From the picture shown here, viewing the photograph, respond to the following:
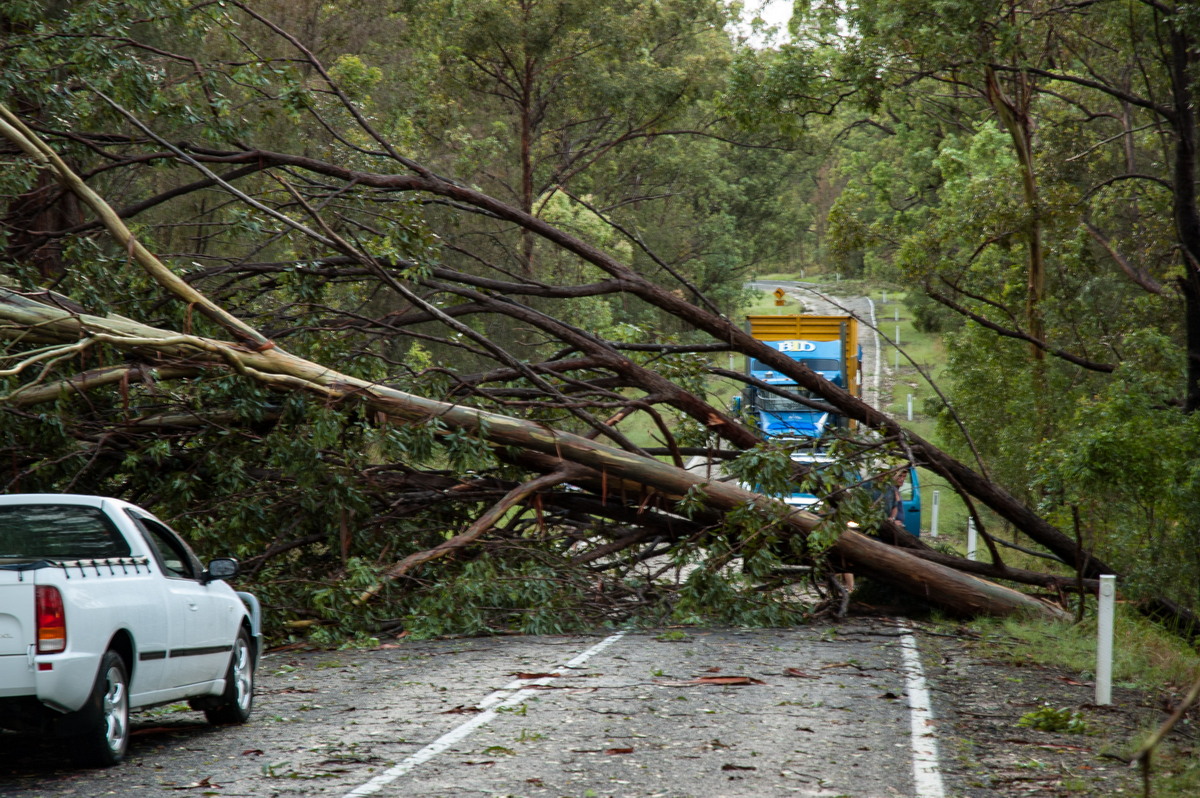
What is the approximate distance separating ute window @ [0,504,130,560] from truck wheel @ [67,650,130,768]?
75 cm

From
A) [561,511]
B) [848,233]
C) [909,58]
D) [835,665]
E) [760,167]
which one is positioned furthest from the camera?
[760,167]

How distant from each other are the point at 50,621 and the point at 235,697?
2122 mm

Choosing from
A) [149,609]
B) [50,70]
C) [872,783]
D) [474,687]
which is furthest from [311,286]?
[872,783]

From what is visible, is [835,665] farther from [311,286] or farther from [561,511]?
[311,286]

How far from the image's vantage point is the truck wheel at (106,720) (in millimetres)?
6020

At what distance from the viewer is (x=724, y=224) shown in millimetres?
47594

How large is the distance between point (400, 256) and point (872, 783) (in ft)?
28.3

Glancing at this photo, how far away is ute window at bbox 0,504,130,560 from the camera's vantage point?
6.77m

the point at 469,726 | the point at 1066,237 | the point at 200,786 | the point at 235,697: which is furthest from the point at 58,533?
the point at 1066,237

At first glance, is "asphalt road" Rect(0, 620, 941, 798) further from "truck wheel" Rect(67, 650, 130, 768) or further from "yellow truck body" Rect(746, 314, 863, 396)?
"yellow truck body" Rect(746, 314, 863, 396)

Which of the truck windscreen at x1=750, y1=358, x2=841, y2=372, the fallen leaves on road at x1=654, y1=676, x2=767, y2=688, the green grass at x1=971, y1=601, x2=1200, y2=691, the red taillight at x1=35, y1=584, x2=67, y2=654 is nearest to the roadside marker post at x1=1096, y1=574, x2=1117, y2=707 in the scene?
the green grass at x1=971, y1=601, x2=1200, y2=691

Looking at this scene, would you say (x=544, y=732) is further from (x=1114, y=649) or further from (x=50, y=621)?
(x=1114, y=649)

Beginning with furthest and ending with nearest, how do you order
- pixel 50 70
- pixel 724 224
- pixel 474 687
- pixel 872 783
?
pixel 724 224 < pixel 50 70 < pixel 474 687 < pixel 872 783

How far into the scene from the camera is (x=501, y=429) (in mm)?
12594
